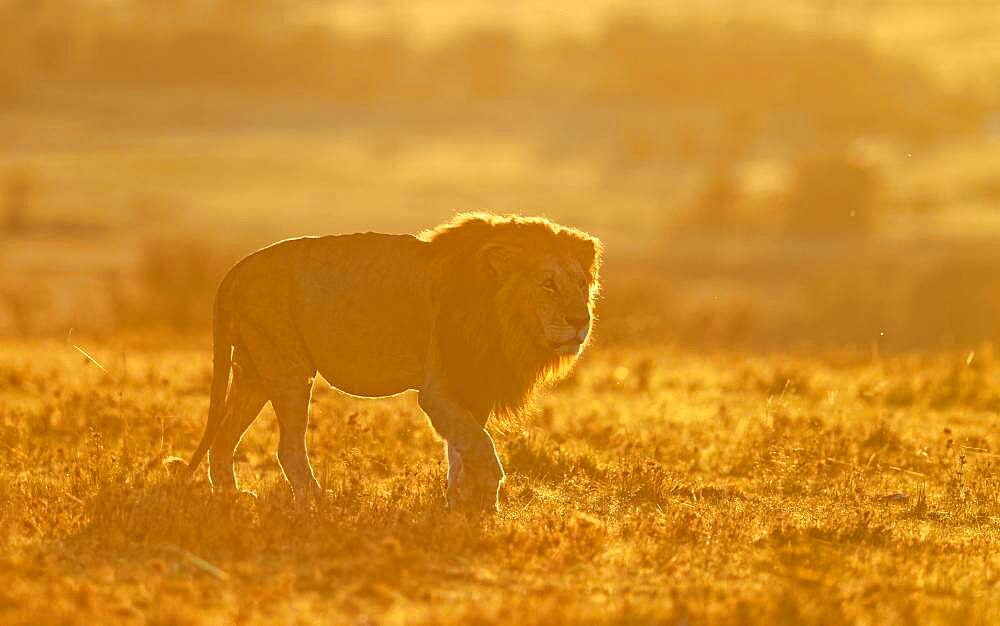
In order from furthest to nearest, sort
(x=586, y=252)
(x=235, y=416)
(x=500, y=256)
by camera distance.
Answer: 1. (x=235, y=416)
2. (x=586, y=252)
3. (x=500, y=256)

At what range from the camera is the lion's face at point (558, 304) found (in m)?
9.55

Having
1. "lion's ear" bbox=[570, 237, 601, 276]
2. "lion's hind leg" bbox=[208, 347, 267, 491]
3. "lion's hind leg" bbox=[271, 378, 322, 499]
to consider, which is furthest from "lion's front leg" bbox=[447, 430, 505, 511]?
"lion's hind leg" bbox=[208, 347, 267, 491]

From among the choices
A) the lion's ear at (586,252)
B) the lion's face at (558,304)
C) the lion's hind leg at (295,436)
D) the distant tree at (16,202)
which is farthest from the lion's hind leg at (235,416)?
the distant tree at (16,202)

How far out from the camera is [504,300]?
9.80 m

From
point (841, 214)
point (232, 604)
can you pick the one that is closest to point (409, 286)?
point (232, 604)

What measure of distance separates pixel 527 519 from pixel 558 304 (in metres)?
1.44

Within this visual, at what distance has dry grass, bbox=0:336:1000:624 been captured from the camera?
768 cm

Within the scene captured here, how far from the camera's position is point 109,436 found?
12.3m

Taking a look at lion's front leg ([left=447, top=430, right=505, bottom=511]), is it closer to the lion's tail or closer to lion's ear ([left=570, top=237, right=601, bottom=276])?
lion's ear ([left=570, top=237, right=601, bottom=276])

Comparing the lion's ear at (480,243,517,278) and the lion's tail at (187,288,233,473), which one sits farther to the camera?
the lion's tail at (187,288,233,473)

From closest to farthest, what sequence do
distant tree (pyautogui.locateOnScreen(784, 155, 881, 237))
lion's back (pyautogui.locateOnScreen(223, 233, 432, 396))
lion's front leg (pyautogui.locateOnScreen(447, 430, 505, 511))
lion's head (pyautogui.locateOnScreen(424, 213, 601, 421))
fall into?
lion's front leg (pyautogui.locateOnScreen(447, 430, 505, 511)) < lion's head (pyautogui.locateOnScreen(424, 213, 601, 421)) < lion's back (pyautogui.locateOnScreen(223, 233, 432, 396)) < distant tree (pyautogui.locateOnScreen(784, 155, 881, 237))

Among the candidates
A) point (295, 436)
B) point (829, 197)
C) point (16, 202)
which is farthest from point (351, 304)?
point (829, 197)

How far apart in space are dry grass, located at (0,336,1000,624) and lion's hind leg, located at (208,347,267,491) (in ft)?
1.04

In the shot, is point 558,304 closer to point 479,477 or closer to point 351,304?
point 479,477
